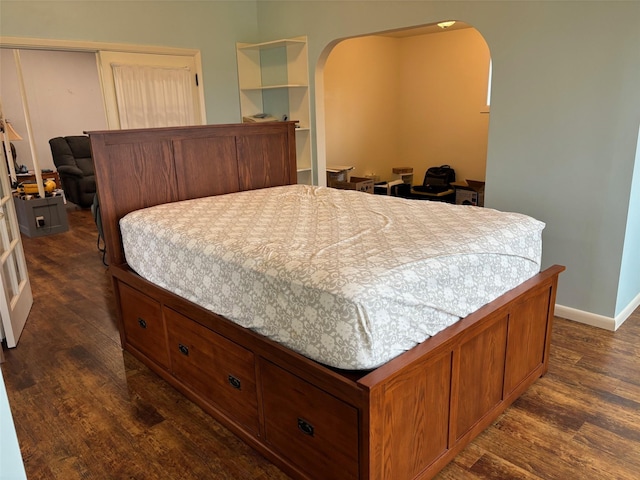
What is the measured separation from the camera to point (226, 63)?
15.5 ft

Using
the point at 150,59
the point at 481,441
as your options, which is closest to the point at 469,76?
the point at 150,59

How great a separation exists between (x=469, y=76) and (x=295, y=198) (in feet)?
13.6

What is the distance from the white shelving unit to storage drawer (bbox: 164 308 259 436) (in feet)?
8.93

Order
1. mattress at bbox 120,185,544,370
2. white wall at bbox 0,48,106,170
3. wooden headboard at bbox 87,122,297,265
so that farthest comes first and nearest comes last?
white wall at bbox 0,48,106,170 → wooden headboard at bbox 87,122,297,265 → mattress at bbox 120,185,544,370

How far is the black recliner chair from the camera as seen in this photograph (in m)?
6.96

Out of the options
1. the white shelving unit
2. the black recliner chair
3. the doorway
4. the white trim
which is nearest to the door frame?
the white trim

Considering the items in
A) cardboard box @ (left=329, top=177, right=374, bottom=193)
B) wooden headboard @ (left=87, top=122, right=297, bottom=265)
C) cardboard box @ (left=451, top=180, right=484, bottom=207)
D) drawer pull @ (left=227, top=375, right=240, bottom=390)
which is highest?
wooden headboard @ (left=87, top=122, right=297, bottom=265)

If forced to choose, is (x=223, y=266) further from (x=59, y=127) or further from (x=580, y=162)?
(x=59, y=127)

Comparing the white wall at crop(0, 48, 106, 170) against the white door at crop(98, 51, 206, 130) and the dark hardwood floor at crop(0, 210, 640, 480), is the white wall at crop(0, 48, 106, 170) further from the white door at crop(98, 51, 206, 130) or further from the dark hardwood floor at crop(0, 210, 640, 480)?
the dark hardwood floor at crop(0, 210, 640, 480)

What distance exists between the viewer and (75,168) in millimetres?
6945

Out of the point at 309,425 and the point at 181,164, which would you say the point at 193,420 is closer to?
the point at 309,425

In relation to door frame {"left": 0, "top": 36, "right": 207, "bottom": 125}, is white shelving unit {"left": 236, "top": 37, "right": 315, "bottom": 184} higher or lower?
lower

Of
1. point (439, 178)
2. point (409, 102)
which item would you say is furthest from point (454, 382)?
point (409, 102)

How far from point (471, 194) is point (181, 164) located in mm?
3844
